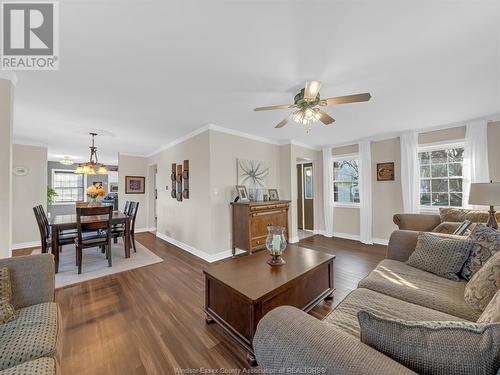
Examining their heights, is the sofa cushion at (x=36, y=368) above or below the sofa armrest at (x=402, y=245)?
below

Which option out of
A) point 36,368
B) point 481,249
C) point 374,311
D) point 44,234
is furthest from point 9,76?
point 481,249

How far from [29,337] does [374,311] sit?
198 cm

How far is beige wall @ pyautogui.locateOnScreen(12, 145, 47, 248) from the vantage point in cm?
432

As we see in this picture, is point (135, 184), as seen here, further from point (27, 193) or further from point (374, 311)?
point (374, 311)

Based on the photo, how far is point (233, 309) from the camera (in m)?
1.63

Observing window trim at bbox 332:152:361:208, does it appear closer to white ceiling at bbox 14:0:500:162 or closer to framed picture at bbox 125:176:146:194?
white ceiling at bbox 14:0:500:162

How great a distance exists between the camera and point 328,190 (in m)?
5.26

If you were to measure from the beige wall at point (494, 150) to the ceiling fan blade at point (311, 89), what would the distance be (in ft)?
11.7

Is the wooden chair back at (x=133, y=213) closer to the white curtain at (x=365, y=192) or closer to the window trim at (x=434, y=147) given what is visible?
the white curtain at (x=365, y=192)

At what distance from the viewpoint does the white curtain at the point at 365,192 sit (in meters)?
4.55

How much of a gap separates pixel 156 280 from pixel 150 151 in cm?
410

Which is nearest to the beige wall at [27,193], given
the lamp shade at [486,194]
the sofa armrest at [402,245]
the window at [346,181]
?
the sofa armrest at [402,245]

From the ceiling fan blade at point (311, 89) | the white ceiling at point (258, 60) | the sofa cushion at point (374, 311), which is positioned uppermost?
the white ceiling at point (258, 60)

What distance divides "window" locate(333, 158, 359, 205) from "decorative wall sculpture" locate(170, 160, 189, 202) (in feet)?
12.3
